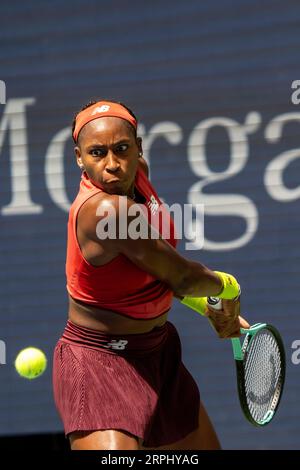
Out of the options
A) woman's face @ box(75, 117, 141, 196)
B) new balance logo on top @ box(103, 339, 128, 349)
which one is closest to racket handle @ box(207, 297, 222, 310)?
new balance logo on top @ box(103, 339, 128, 349)

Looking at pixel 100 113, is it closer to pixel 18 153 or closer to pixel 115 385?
pixel 115 385

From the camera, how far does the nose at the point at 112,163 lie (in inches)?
126

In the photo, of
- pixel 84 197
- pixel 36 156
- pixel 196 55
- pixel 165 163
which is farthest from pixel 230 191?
pixel 84 197

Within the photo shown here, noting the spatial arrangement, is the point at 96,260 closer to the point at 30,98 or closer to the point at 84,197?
the point at 84,197

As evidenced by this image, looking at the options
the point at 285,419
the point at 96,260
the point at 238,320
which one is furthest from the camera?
the point at 285,419

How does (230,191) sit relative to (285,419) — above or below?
above

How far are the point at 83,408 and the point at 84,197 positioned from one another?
747mm

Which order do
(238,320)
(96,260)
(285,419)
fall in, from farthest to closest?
(285,419) < (238,320) < (96,260)

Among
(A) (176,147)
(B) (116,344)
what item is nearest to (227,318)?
(B) (116,344)

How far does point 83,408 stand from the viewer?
3.29 meters

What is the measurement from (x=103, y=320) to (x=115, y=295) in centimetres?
12

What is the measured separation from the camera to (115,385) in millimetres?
3340

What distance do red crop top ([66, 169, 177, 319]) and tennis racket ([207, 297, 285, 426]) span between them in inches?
24.0

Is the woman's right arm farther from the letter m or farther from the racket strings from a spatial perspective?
the letter m
